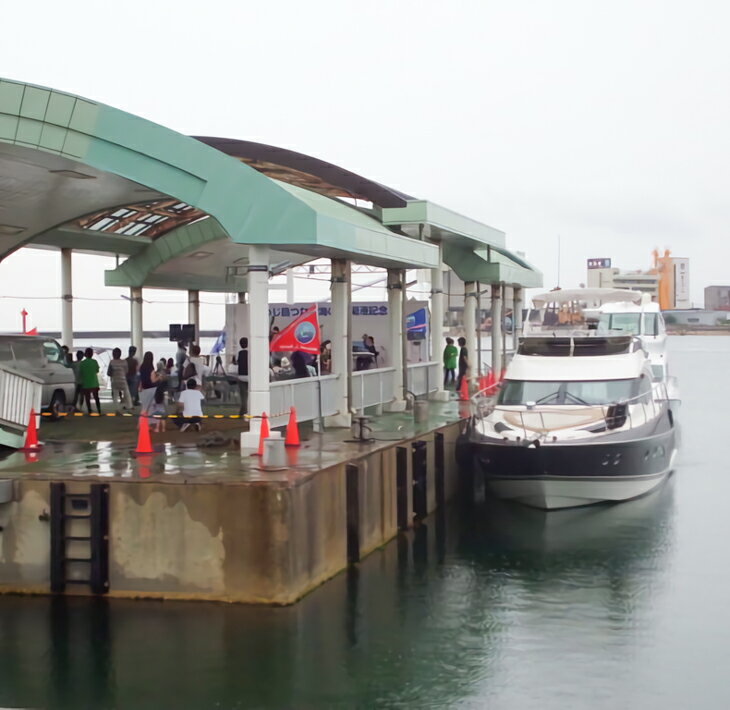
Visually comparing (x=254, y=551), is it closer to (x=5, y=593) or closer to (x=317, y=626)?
(x=317, y=626)

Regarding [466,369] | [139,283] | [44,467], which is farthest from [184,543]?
[466,369]

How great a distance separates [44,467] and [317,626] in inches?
194

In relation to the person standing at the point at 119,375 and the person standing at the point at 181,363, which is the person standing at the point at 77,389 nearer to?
the person standing at the point at 119,375

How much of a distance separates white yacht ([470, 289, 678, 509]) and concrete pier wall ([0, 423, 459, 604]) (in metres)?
7.36

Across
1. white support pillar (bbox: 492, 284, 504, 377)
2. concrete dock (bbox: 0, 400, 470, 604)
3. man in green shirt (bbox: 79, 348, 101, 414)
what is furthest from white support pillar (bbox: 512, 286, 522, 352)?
concrete dock (bbox: 0, 400, 470, 604)

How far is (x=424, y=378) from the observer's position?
96.5 feet

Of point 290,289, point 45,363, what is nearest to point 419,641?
point 45,363

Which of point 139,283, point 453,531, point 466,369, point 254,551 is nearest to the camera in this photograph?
point 254,551

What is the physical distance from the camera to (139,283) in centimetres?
2967

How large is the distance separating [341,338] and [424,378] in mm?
8445

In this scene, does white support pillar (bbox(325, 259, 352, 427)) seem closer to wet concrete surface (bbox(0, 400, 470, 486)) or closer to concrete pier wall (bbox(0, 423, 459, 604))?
wet concrete surface (bbox(0, 400, 470, 486))

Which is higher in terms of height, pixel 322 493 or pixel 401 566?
pixel 322 493

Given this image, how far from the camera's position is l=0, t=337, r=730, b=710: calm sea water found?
1204cm

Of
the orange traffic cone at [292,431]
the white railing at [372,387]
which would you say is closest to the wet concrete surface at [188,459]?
the orange traffic cone at [292,431]
